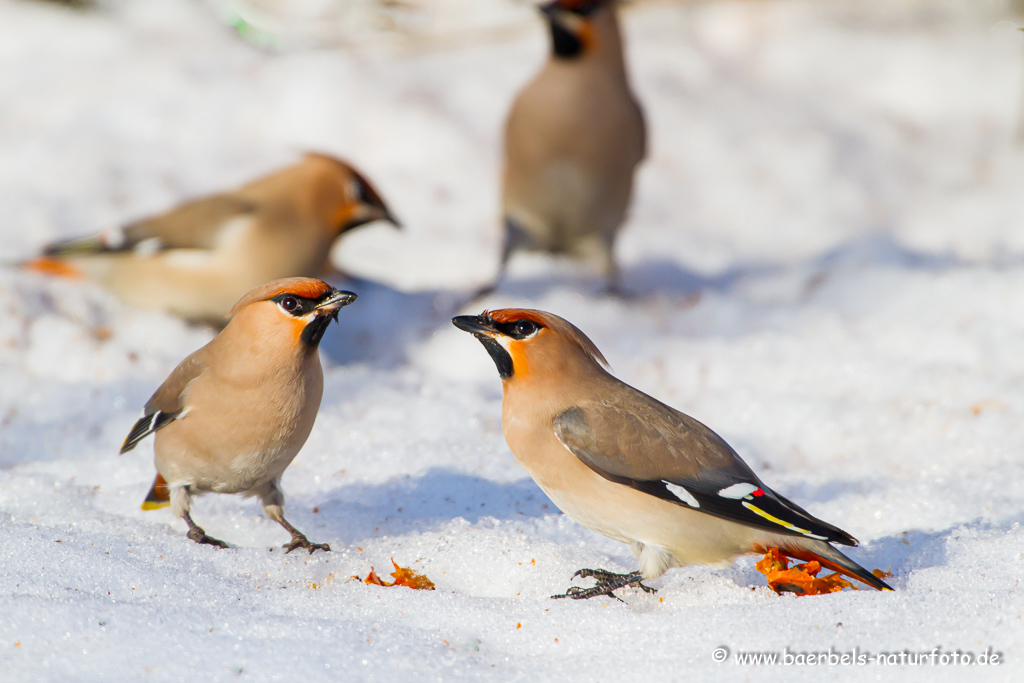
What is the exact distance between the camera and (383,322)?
522cm

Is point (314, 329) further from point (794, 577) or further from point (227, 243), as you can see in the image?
point (227, 243)

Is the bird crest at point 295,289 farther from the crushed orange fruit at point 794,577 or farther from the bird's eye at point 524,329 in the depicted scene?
the crushed orange fruit at point 794,577

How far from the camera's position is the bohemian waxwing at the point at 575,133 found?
5230mm

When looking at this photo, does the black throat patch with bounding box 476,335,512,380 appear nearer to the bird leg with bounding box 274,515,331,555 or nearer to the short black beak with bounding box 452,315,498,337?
the short black beak with bounding box 452,315,498,337

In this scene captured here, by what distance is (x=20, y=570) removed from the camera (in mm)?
2404

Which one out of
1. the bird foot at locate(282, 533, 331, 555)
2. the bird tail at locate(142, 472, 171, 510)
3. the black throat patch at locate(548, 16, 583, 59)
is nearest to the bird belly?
the bird foot at locate(282, 533, 331, 555)

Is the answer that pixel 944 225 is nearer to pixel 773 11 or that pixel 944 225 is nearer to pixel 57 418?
pixel 773 11

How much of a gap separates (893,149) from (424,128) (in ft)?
10.8

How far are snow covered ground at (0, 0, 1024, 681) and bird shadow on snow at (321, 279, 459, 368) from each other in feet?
0.09

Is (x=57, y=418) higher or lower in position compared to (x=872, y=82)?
lower

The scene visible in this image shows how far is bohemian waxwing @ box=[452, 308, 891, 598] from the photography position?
97.3 inches

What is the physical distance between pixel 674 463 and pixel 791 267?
3453mm

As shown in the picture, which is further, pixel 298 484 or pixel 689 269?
pixel 689 269

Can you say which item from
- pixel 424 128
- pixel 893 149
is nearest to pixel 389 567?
pixel 424 128
